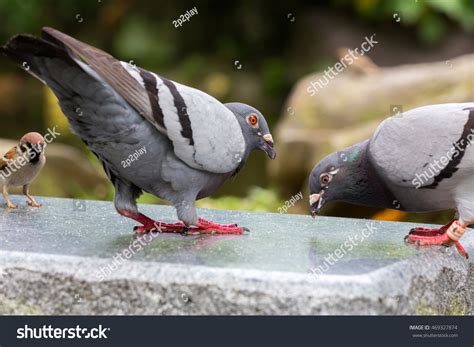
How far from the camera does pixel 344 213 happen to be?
8.52 meters

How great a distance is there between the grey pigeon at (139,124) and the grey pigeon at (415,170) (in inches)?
26.5

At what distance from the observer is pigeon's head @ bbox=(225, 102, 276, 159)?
462 cm

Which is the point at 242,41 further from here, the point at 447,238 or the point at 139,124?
the point at 139,124

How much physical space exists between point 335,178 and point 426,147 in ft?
1.93

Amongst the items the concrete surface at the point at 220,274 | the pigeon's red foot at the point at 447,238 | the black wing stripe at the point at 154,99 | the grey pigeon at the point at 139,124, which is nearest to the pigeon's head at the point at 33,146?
the concrete surface at the point at 220,274

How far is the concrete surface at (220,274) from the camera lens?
343 centimetres

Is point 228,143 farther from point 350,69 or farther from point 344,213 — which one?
point 350,69

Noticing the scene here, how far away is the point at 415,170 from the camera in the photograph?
14.7 ft

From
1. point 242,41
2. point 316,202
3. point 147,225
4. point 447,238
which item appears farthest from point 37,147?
point 242,41

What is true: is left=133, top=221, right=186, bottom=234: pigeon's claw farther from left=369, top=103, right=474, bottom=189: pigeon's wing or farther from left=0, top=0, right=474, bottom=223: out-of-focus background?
left=0, top=0, right=474, bottom=223: out-of-focus background

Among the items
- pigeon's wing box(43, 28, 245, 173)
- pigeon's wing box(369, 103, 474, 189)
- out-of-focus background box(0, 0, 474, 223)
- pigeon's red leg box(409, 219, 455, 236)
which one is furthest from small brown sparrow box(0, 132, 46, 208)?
out-of-focus background box(0, 0, 474, 223)

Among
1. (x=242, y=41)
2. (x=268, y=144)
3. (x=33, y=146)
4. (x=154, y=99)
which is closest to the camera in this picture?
(x=154, y=99)

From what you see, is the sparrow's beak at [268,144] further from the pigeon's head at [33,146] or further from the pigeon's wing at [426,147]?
the pigeon's head at [33,146]
